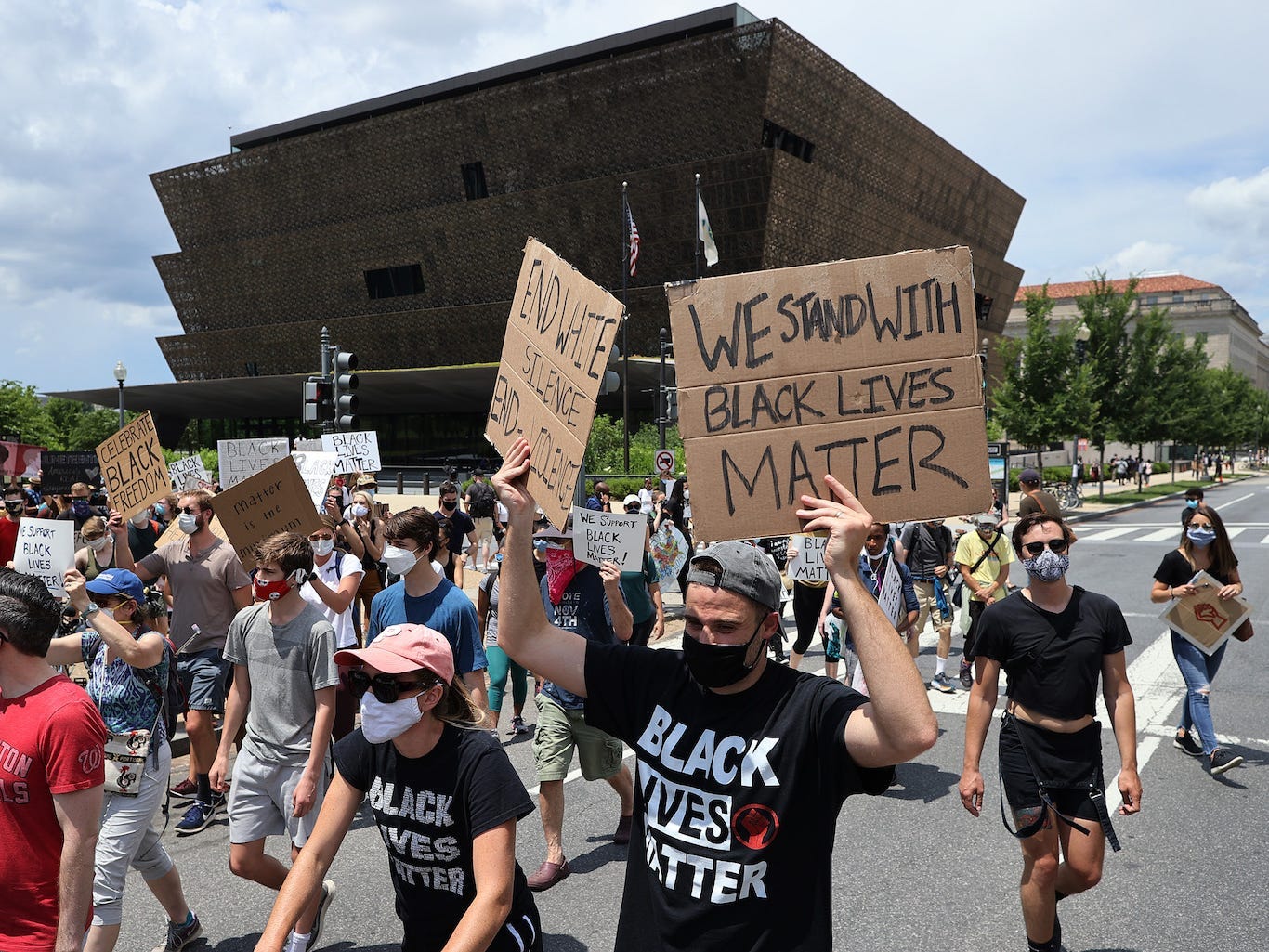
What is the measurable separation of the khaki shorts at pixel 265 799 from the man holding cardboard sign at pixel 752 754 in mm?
2445

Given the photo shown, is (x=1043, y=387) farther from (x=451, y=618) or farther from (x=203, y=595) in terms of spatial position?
(x=451, y=618)

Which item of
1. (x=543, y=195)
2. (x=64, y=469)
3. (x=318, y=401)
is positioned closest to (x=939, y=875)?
(x=318, y=401)

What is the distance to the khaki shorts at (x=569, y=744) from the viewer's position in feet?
17.3

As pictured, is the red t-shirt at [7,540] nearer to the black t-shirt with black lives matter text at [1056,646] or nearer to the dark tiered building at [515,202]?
the black t-shirt with black lives matter text at [1056,646]

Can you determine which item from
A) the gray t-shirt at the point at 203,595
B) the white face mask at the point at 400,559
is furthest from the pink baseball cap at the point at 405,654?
the gray t-shirt at the point at 203,595

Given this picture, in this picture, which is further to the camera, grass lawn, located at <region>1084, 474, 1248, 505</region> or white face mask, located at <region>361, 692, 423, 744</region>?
grass lawn, located at <region>1084, 474, 1248, 505</region>

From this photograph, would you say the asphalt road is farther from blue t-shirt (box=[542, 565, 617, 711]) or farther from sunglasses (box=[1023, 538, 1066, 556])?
sunglasses (box=[1023, 538, 1066, 556])

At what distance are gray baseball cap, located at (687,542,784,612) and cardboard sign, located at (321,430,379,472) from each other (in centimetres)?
955

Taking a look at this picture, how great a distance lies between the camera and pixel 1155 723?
7820mm

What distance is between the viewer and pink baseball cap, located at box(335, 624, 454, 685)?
104 inches

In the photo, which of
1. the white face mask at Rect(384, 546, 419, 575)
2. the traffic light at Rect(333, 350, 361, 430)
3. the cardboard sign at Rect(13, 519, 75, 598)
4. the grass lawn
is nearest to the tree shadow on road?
the white face mask at Rect(384, 546, 419, 575)

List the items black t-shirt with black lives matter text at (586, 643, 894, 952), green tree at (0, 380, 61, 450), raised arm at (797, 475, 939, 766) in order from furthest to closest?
green tree at (0, 380, 61, 450), black t-shirt with black lives matter text at (586, 643, 894, 952), raised arm at (797, 475, 939, 766)

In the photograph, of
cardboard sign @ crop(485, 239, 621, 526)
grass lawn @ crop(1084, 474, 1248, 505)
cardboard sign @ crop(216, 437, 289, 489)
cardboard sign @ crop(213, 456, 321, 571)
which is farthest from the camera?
grass lawn @ crop(1084, 474, 1248, 505)

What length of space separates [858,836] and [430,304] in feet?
171
